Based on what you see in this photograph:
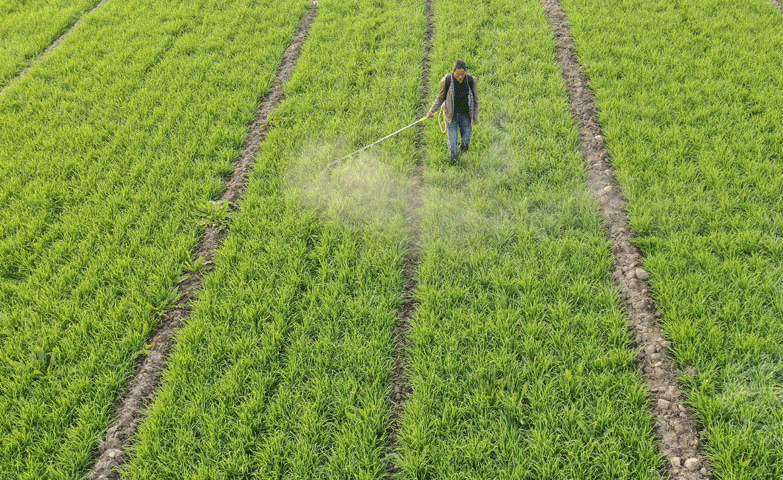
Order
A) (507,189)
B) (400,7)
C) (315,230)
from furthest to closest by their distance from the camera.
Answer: (400,7)
(507,189)
(315,230)

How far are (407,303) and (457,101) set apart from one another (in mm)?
2795

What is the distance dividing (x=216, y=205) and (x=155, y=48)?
5.04m

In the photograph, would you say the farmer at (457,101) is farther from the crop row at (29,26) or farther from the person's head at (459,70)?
the crop row at (29,26)

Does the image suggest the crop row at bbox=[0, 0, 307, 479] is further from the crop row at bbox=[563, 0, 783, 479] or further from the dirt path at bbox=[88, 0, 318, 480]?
the crop row at bbox=[563, 0, 783, 479]

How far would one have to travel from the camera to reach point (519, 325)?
179 inches

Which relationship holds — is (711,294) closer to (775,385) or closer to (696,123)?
(775,385)

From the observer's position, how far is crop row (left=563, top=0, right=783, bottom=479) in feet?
12.5

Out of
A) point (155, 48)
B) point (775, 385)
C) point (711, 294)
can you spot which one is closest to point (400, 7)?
point (155, 48)

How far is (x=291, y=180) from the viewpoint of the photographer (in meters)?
6.33

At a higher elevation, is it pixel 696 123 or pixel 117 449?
pixel 696 123

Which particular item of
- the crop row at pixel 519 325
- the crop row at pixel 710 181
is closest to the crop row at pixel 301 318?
the crop row at pixel 519 325

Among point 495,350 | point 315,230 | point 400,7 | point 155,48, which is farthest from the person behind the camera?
point 400,7

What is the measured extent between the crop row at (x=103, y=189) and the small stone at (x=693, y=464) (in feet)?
15.5

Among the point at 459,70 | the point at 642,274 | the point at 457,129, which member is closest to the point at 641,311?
the point at 642,274
